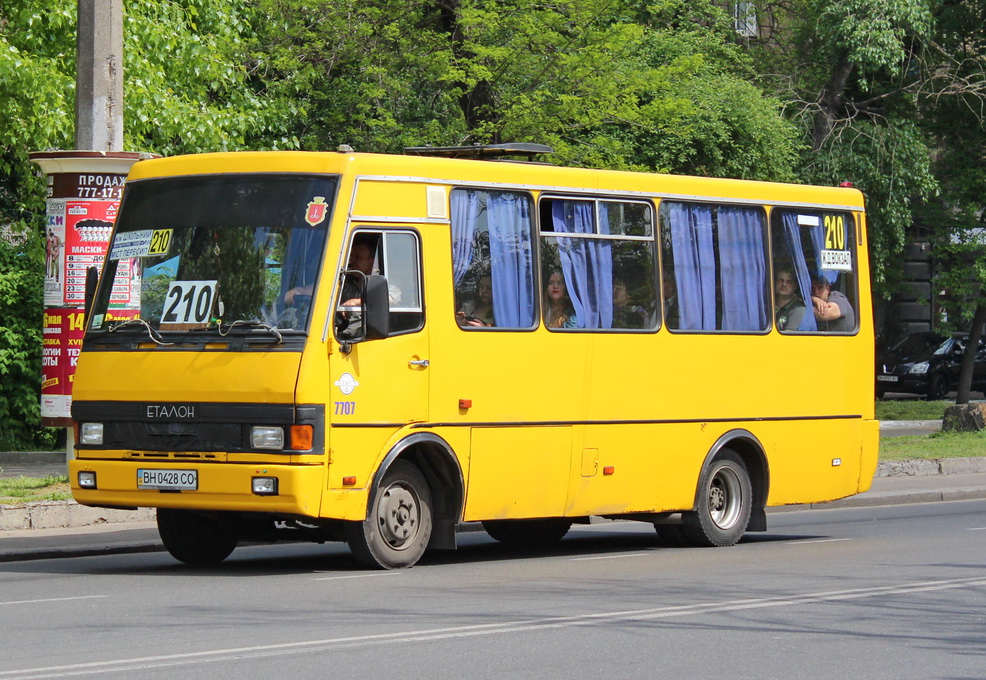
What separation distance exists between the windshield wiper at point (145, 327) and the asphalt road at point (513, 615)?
64.3 inches

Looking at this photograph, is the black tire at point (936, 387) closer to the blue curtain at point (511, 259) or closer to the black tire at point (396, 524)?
the blue curtain at point (511, 259)

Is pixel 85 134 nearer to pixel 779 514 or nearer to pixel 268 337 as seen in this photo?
pixel 268 337

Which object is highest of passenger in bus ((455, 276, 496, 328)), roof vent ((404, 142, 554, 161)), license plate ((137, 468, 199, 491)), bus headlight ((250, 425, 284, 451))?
roof vent ((404, 142, 554, 161))

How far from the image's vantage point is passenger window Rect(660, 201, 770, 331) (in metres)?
14.0

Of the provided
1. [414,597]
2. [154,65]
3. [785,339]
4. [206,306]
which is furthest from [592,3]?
[414,597]

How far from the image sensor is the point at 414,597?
32.9 feet

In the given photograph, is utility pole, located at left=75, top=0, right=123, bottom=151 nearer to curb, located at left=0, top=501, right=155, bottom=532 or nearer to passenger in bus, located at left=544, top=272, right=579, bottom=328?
curb, located at left=0, top=501, right=155, bottom=532

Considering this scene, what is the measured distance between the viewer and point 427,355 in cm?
1185

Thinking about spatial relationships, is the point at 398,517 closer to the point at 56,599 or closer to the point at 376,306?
the point at 376,306

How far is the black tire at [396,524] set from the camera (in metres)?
11.5

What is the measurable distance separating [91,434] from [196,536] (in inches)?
48.7

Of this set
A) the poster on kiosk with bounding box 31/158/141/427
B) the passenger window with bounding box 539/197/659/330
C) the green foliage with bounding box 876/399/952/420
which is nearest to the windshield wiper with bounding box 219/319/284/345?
the passenger window with bounding box 539/197/659/330

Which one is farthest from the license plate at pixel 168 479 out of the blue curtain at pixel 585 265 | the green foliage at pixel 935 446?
the green foliage at pixel 935 446

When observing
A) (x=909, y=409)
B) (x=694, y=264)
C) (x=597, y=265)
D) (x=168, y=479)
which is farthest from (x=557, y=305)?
(x=909, y=409)
